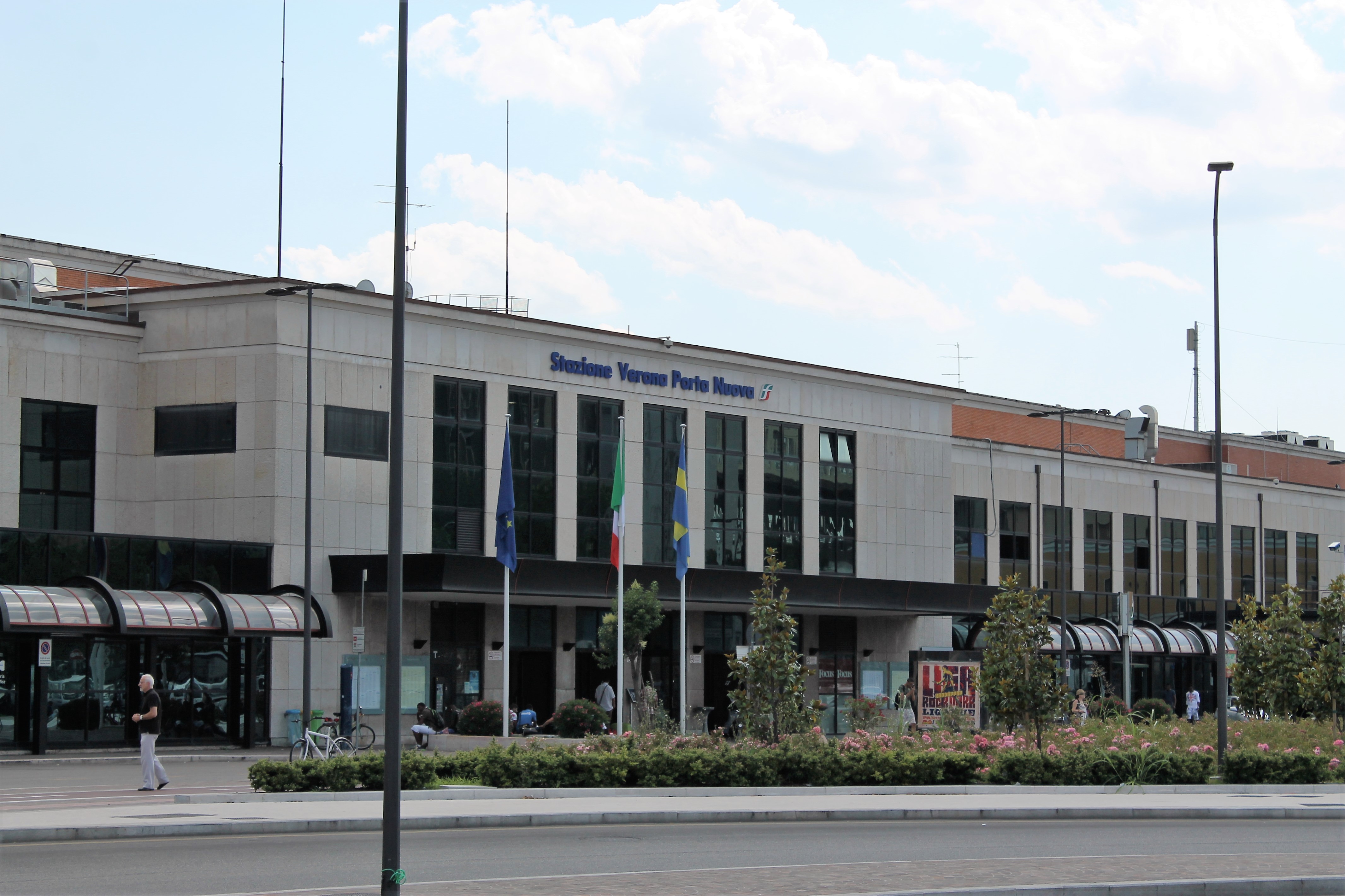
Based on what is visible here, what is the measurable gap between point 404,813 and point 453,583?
22.7 metres

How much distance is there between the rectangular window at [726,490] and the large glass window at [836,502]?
3540 millimetres

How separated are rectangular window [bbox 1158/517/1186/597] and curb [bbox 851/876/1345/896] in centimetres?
6304

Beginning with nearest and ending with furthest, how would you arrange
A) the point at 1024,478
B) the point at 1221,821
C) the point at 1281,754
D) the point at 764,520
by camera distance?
the point at 1221,821, the point at 1281,754, the point at 764,520, the point at 1024,478

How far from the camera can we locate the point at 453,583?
44688mm

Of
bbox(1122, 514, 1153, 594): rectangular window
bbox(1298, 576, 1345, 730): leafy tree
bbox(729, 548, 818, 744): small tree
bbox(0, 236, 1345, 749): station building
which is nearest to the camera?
bbox(729, 548, 818, 744): small tree

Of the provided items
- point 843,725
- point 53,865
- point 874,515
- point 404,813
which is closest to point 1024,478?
point 874,515

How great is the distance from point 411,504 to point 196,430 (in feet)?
20.5

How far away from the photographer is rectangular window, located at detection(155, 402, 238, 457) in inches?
1812

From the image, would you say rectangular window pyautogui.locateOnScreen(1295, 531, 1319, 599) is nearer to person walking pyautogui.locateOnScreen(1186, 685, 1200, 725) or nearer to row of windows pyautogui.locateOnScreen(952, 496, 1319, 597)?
row of windows pyautogui.locateOnScreen(952, 496, 1319, 597)

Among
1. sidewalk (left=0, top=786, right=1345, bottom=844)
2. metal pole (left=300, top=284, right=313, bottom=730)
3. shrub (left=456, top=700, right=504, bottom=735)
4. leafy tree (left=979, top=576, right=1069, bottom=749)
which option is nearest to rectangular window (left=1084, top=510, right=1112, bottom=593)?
shrub (left=456, top=700, right=504, bottom=735)

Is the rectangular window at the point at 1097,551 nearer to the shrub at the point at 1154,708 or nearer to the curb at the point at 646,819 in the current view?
the shrub at the point at 1154,708

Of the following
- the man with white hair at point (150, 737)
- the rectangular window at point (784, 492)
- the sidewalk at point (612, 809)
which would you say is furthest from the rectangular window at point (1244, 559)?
the man with white hair at point (150, 737)

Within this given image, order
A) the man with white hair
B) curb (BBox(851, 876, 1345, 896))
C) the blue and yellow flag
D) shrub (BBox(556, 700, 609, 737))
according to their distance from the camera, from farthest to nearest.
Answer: the blue and yellow flag, shrub (BBox(556, 700, 609, 737)), the man with white hair, curb (BBox(851, 876, 1345, 896))

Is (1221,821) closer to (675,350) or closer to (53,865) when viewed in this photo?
(53,865)
